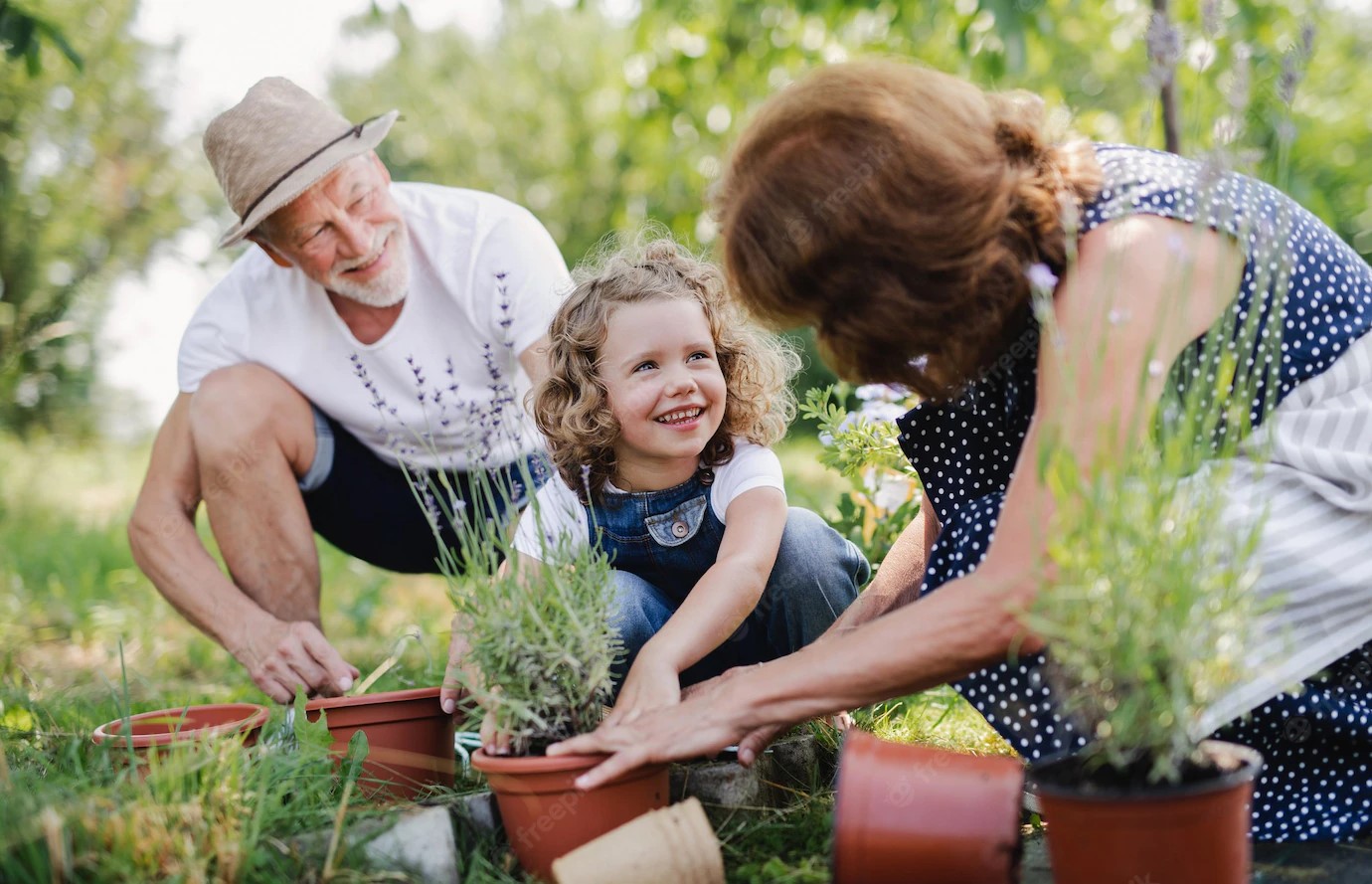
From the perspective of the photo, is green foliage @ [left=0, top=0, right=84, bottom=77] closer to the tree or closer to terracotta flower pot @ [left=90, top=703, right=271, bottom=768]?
terracotta flower pot @ [left=90, top=703, right=271, bottom=768]

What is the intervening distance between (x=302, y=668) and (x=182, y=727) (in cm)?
29

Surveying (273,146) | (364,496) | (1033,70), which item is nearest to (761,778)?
(364,496)

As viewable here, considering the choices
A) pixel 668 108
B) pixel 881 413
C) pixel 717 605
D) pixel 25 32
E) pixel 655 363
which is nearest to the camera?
pixel 717 605

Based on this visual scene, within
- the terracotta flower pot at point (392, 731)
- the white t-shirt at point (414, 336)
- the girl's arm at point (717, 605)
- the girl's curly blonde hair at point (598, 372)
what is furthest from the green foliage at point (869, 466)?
the terracotta flower pot at point (392, 731)

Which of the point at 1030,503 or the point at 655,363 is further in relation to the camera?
the point at 655,363

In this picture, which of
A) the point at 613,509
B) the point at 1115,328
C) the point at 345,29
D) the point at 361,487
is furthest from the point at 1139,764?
the point at 345,29

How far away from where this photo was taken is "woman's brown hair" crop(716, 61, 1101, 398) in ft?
5.63

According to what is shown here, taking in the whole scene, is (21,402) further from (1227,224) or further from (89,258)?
(1227,224)

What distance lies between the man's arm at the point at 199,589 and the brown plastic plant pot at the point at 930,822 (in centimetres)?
144

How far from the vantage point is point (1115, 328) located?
1638 millimetres

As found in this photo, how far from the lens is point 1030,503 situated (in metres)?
1.63

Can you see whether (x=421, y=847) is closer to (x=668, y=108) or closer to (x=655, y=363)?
(x=655, y=363)

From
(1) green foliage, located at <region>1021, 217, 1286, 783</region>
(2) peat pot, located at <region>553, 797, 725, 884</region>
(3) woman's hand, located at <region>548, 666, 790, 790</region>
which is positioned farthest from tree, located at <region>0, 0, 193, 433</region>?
(1) green foliage, located at <region>1021, 217, 1286, 783</region>

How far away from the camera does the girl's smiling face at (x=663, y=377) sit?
2.51 meters
